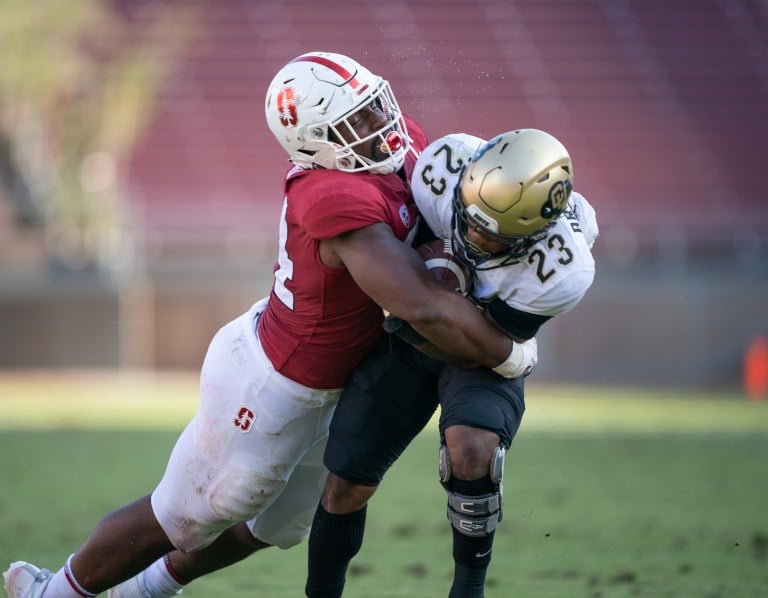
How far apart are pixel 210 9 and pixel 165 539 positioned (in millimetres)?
19109

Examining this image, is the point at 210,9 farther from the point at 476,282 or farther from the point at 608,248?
the point at 476,282

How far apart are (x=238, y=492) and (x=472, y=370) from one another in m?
0.83

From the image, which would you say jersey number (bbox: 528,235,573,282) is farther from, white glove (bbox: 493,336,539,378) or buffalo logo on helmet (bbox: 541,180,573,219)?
white glove (bbox: 493,336,539,378)

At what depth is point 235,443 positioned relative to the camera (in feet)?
13.0

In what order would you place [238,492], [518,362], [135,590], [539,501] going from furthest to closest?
[539,501]
[135,590]
[238,492]
[518,362]

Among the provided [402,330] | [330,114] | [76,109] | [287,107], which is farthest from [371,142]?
[76,109]

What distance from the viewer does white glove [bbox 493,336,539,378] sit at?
12.4ft

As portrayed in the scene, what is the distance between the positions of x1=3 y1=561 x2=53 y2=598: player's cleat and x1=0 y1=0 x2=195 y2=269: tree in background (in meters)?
14.6

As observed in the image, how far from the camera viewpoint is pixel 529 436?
1102 centimetres

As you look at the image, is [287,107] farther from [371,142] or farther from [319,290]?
[319,290]

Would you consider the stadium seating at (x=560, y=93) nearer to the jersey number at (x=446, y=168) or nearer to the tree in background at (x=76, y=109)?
the tree in background at (x=76, y=109)

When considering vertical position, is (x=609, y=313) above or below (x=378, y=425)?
below

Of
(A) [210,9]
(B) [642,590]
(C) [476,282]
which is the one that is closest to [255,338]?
(C) [476,282]

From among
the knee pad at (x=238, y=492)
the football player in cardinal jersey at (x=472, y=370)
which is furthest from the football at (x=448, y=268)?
the knee pad at (x=238, y=492)
